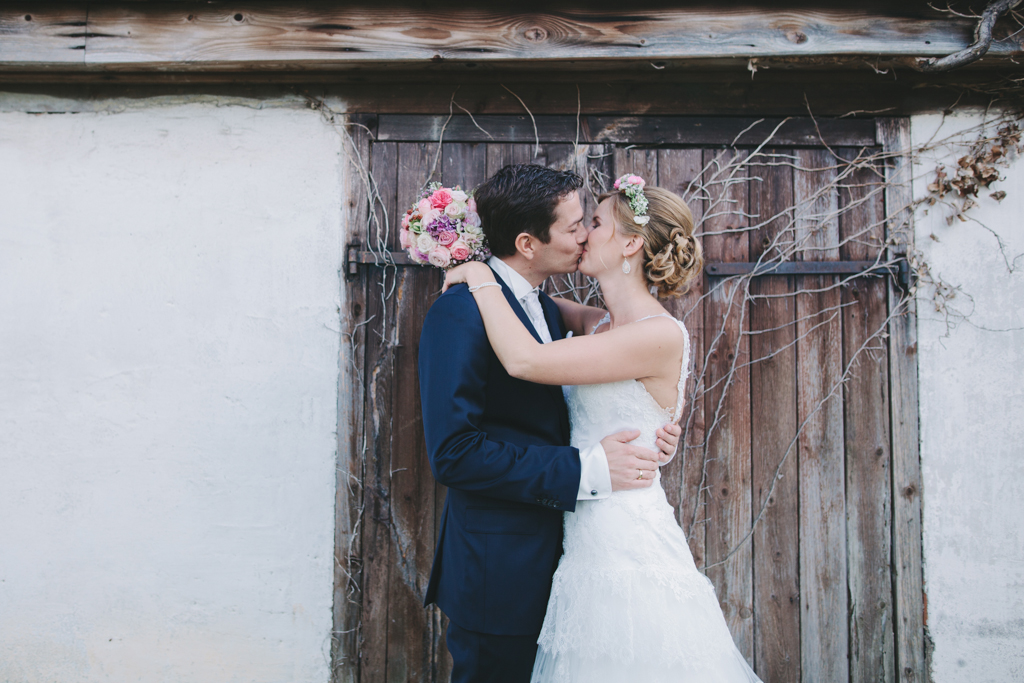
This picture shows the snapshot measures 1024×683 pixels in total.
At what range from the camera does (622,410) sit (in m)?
1.86

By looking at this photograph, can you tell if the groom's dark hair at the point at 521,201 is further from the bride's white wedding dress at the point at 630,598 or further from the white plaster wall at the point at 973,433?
the white plaster wall at the point at 973,433

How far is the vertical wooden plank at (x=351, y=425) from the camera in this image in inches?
98.7

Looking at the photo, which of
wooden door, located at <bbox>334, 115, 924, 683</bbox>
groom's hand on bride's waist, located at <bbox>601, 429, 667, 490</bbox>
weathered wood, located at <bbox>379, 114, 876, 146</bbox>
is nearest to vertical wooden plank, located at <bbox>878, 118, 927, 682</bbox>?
wooden door, located at <bbox>334, 115, 924, 683</bbox>

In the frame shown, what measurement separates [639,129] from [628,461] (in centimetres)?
158

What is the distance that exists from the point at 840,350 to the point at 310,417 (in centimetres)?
237

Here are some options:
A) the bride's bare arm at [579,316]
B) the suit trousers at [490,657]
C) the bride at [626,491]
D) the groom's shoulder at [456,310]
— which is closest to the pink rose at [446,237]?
the bride at [626,491]

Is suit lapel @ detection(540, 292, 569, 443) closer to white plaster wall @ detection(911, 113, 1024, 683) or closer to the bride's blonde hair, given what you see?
the bride's blonde hair

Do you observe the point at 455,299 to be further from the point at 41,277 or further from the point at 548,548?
the point at 41,277

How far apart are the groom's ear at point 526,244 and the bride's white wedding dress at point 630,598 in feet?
1.60

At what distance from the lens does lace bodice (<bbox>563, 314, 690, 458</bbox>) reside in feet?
6.11

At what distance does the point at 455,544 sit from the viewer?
180 centimetres

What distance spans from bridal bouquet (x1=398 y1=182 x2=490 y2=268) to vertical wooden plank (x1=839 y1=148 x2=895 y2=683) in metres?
1.74

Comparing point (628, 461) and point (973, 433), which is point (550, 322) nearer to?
point (628, 461)

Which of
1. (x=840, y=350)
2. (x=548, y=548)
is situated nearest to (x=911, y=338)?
(x=840, y=350)
